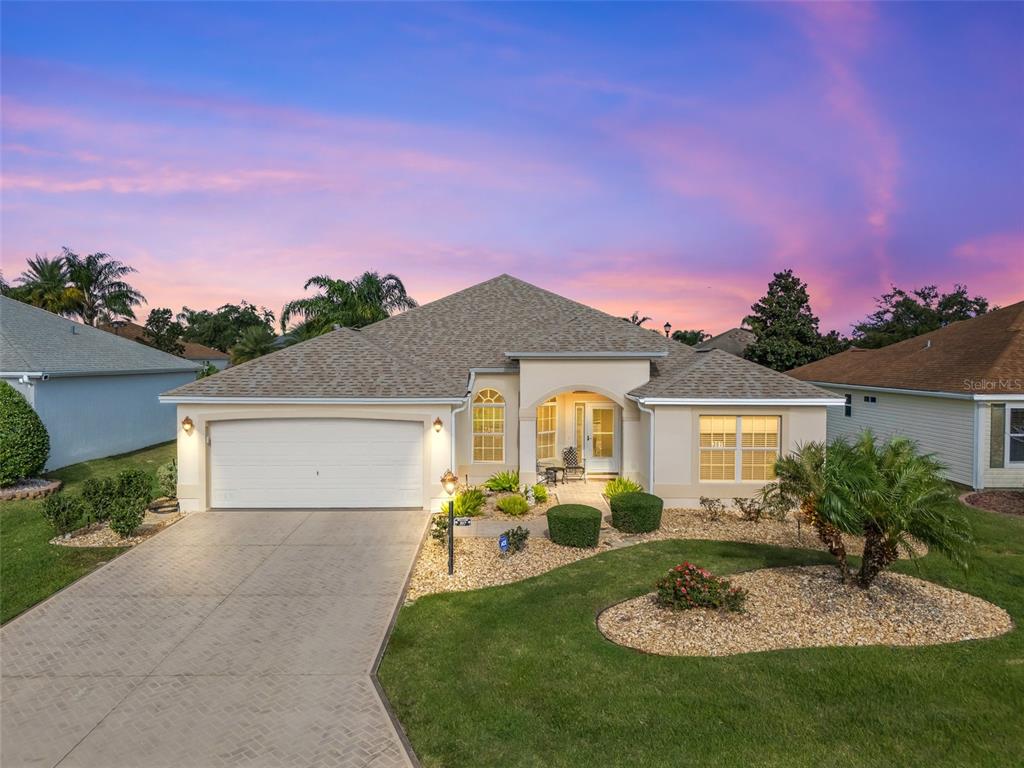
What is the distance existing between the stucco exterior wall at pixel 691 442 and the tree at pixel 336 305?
16617 mm

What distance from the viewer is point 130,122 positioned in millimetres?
14195

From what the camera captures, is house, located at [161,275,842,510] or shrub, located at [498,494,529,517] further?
house, located at [161,275,842,510]

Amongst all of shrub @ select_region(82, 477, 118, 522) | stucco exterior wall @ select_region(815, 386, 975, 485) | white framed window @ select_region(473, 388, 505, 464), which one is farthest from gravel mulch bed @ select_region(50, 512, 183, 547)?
stucco exterior wall @ select_region(815, 386, 975, 485)

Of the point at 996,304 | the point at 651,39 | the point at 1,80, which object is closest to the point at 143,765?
the point at 1,80

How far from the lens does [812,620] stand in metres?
7.04

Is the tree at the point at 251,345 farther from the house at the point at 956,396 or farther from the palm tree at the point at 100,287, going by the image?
the house at the point at 956,396

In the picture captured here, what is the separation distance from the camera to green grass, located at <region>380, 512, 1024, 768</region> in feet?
14.9

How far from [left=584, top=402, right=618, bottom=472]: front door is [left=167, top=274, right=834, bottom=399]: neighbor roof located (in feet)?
6.77

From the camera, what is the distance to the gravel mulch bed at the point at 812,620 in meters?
6.54

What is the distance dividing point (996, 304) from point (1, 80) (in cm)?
6443

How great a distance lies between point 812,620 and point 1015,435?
45.3 ft

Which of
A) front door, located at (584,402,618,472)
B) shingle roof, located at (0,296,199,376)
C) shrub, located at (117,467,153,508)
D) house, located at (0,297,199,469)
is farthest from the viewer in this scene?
shingle roof, located at (0,296,199,376)

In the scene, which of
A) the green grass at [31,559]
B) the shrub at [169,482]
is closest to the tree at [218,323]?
the shrub at [169,482]

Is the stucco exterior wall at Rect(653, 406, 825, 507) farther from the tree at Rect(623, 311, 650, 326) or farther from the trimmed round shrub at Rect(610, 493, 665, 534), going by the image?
the tree at Rect(623, 311, 650, 326)
